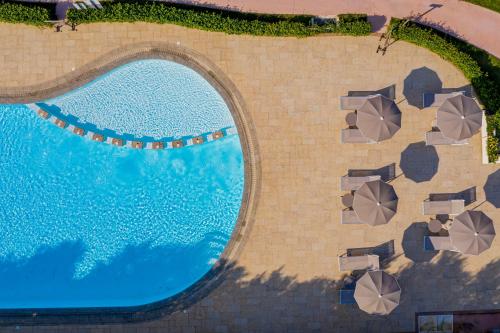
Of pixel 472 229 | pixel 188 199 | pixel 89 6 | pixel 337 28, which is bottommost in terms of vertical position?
pixel 472 229

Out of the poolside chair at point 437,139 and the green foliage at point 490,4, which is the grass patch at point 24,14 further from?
the green foliage at point 490,4

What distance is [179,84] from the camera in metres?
17.0

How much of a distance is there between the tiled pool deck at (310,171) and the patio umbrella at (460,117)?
140 centimetres

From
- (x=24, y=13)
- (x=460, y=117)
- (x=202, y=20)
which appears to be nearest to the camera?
(x=460, y=117)

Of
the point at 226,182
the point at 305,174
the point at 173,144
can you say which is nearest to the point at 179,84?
the point at 173,144

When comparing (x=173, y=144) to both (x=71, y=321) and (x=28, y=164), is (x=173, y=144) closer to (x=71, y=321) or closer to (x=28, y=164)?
(x=28, y=164)

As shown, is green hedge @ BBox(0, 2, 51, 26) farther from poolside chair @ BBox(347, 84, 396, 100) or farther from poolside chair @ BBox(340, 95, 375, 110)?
poolside chair @ BBox(347, 84, 396, 100)

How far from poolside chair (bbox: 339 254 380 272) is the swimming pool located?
15.8 feet

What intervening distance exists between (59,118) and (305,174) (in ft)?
34.7

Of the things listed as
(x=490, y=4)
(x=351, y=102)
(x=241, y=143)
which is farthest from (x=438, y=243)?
(x=490, y=4)

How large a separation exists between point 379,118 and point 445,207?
4798 mm

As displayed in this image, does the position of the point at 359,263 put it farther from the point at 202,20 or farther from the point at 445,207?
the point at 202,20

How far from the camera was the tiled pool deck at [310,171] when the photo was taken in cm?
1667

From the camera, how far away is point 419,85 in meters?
16.7
